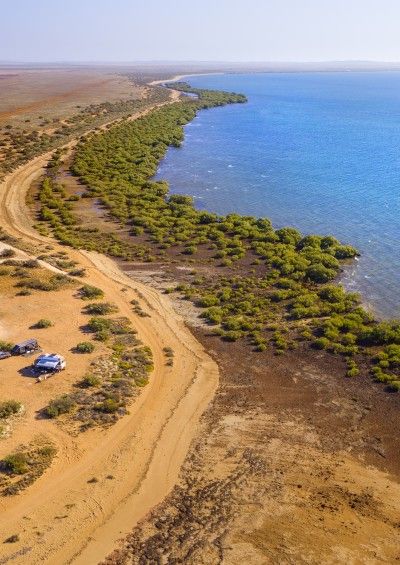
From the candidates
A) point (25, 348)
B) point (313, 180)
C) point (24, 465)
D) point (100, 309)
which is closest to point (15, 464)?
point (24, 465)

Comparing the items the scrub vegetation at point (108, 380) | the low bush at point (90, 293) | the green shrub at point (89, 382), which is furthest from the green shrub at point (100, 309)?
the green shrub at point (89, 382)

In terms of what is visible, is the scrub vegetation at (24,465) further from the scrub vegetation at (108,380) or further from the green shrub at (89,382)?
the green shrub at (89,382)

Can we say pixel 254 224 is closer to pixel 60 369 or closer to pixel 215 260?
pixel 215 260

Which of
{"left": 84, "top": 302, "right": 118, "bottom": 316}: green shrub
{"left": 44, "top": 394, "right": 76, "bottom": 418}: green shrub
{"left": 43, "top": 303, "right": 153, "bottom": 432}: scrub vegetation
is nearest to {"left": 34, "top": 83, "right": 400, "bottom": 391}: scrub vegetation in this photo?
{"left": 43, "top": 303, "right": 153, "bottom": 432}: scrub vegetation

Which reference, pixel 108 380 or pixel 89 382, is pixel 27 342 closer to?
pixel 89 382

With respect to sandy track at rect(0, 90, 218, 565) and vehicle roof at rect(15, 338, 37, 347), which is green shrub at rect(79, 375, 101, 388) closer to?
sandy track at rect(0, 90, 218, 565)

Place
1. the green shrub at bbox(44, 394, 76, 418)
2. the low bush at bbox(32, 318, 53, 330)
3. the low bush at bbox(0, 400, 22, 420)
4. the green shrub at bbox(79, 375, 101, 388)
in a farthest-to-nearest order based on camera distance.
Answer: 1. the low bush at bbox(32, 318, 53, 330)
2. the green shrub at bbox(79, 375, 101, 388)
3. the green shrub at bbox(44, 394, 76, 418)
4. the low bush at bbox(0, 400, 22, 420)

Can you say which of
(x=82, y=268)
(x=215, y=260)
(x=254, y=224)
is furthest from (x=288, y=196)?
(x=82, y=268)
